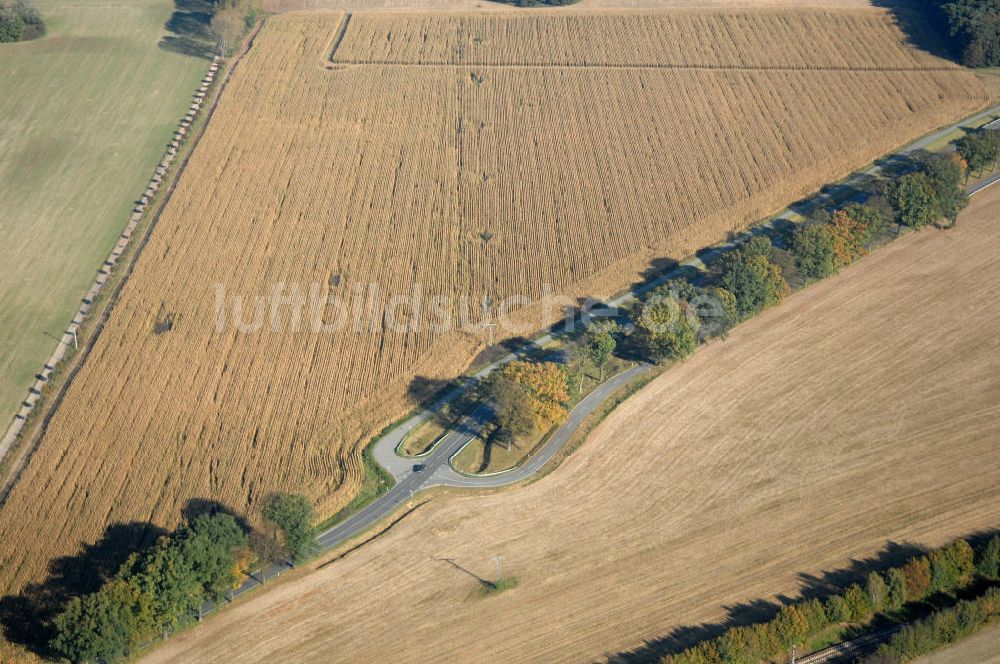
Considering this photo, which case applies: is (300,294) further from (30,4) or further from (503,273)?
(30,4)

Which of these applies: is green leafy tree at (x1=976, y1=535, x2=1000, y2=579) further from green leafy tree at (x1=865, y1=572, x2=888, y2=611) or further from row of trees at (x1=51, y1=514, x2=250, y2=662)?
row of trees at (x1=51, y1=514, x2=250, y2=662)

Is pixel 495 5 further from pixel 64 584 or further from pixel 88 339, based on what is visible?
pixel 64 584

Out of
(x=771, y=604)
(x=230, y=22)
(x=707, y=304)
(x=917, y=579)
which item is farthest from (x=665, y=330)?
(x=230, y=22)

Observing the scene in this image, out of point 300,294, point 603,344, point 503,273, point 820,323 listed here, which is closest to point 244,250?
point 300,294

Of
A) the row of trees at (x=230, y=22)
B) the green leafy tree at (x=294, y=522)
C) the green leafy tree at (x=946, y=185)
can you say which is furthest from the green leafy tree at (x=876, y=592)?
the row of trees at (x=230, y=22)

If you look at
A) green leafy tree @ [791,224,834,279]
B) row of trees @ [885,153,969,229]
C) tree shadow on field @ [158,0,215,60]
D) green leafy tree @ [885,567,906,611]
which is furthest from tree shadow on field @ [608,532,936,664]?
tree shadow on field @ [158,0,215,60]

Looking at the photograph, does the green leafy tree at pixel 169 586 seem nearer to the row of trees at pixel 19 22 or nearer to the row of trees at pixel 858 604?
the row of trees at pixel 858 604
